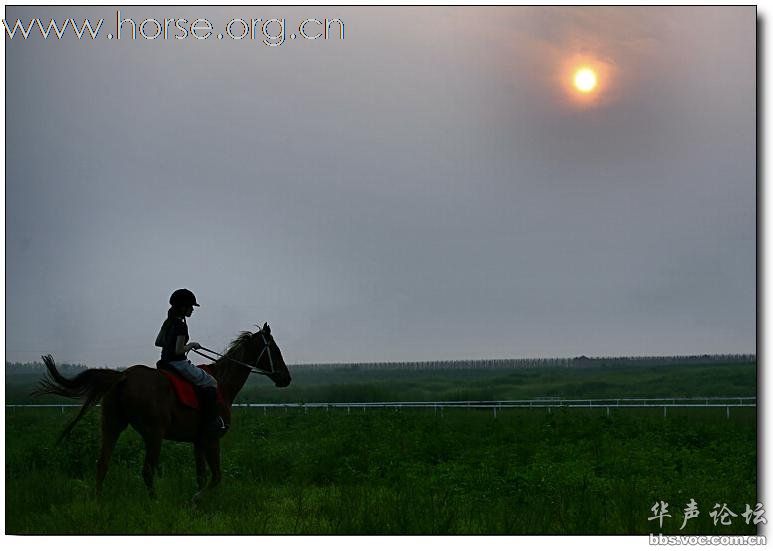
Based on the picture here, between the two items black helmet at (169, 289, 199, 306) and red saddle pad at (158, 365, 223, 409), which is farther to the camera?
black helmet at (169, 289, 199, 306)

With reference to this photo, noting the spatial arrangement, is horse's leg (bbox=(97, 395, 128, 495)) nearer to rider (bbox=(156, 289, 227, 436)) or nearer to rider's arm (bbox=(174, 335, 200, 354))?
rider (bbox=(156, 289, 227, 436))

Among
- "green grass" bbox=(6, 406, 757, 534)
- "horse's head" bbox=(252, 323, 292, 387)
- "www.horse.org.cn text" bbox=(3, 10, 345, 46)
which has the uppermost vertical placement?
"www.horse.org.cn text" bbox=(3, 10, 345, 46)

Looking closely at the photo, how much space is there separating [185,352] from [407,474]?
108 inches

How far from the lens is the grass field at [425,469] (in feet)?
29.1

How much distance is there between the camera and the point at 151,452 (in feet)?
29.1

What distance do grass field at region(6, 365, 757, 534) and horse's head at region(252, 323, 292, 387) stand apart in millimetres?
463

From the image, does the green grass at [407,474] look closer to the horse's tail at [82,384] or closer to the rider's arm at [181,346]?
Result: the horse's tail at [82,384]

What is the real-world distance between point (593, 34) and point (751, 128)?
6.49 ft

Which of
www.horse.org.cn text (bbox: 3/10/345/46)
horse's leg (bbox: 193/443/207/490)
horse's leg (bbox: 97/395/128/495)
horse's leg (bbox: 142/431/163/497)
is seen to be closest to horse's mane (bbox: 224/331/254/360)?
horse's leg (bbox: 193/443/207/490)

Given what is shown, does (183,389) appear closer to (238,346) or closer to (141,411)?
(141,411)

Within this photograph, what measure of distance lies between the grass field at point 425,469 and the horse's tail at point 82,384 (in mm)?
974

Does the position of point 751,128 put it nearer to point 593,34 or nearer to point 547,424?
point 593,34

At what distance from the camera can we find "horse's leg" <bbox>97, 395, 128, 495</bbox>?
347 inches

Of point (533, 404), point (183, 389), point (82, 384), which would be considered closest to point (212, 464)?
point (183, 389)
